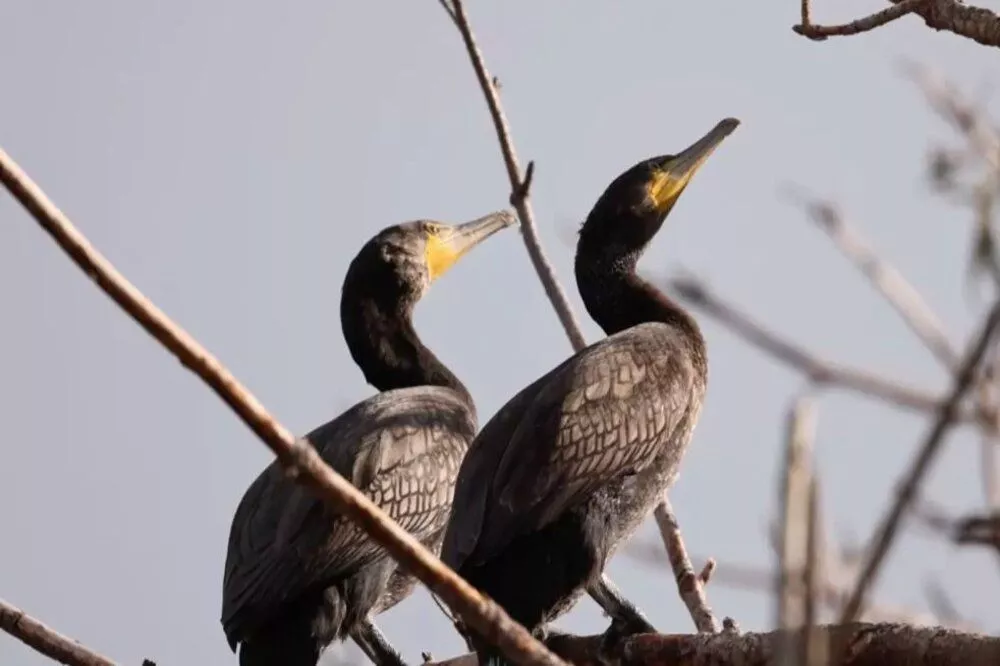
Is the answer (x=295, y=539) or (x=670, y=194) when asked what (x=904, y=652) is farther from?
(x=670, y=194)

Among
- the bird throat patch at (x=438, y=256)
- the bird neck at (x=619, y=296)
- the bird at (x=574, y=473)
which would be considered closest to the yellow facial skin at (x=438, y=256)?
the bird throat patch at (x=438, y=256)

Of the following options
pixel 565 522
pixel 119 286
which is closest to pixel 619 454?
pixel 565 522

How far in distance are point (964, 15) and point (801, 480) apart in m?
3.55

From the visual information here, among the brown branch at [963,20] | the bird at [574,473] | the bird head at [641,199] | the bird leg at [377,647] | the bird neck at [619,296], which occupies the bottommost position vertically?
the bird leg at [377,647]

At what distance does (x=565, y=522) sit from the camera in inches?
229

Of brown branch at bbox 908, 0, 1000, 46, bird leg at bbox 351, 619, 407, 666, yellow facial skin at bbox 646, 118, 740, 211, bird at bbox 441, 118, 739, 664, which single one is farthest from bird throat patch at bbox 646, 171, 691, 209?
brown branch at bbox 908, 0, 1000, 46

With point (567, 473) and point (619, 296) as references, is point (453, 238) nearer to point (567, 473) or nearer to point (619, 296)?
point (619, 296)

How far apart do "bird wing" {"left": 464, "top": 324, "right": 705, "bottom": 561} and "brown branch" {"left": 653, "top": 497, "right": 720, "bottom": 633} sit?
722 millimetres

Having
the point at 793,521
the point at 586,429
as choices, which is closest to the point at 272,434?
the point at 793,521

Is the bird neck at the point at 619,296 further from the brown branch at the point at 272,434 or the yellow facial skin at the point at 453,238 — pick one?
the brown branch at the point at 272,434

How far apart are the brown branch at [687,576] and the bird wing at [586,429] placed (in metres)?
0.72

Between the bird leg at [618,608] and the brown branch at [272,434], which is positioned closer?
the brown branch at [272,434]

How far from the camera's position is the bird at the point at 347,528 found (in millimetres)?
6430

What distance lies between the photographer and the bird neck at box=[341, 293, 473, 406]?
8.55 metres
